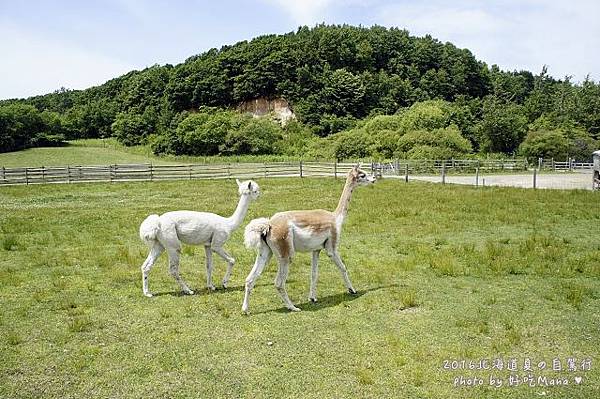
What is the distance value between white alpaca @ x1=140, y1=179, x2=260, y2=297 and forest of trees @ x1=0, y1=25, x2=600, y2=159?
47788mm

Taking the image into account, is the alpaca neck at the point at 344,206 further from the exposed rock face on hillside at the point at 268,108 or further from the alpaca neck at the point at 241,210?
the exposed rock face on hillside at the point at 268,108

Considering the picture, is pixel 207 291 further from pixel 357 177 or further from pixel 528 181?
pixel 528 181

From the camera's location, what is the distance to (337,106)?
97.8m

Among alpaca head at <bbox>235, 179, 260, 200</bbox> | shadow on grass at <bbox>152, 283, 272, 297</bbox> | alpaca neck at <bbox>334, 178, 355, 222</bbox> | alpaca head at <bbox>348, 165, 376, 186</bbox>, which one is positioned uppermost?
alpaca head at <bbox>348, 165, 376, 186</bbox>

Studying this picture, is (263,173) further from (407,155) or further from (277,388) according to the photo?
(277,388)

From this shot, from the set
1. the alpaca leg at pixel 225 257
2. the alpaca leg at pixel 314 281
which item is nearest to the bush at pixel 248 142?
the alpaca leg at pixel 225 257

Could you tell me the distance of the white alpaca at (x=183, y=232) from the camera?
8.48 meters

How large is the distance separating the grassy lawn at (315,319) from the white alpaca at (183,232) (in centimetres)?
55

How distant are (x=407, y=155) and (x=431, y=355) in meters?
52.0

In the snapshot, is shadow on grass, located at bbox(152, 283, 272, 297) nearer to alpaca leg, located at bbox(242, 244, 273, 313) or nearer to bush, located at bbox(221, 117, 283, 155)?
alpaca leg, located at bbox(242, 244, 273, 313)

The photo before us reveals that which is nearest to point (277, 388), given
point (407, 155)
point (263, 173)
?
point (263, 173)

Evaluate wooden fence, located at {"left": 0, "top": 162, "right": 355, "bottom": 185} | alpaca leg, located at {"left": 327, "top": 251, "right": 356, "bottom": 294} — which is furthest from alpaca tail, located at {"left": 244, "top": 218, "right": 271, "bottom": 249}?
wooden fence, located at {"left": 0, "top": 162, "right": 355, "bottom": 185}

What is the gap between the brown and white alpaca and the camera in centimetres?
756

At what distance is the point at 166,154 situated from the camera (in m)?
82.8
